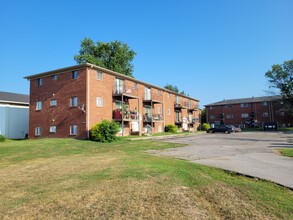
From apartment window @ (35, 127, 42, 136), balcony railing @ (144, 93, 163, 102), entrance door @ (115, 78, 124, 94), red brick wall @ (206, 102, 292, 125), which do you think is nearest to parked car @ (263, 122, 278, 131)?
red brick wall @ (206, 102, 292, 125)

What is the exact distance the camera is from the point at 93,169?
27.8 ft

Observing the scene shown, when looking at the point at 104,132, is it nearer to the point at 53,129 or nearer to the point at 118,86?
the point at 53,129

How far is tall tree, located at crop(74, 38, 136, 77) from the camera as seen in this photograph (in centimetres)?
4316

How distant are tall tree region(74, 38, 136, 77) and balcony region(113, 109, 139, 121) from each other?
16.7m

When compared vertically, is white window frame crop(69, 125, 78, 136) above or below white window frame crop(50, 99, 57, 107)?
below

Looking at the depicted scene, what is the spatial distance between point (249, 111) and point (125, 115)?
47.7 m

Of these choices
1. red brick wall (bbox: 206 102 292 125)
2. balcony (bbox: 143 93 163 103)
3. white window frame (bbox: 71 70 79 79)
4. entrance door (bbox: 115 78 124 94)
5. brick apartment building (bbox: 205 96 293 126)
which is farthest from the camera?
red brick wall (bbox: 206 102 292 125)

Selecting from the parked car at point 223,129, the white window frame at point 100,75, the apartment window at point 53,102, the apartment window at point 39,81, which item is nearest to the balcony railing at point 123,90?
the white window frame at point 100,75

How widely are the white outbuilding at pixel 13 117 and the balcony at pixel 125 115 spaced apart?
13.4 metres

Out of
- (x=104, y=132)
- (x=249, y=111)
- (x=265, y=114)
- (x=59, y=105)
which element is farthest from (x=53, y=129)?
(x=265, y=114)

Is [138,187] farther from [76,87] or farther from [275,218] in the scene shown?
[76,87]

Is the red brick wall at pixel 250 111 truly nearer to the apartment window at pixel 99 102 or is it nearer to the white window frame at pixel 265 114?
the white window frame at pixel 265 114

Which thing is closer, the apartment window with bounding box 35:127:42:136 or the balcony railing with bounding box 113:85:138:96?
the apartment window with bounding box 35:127:42:136

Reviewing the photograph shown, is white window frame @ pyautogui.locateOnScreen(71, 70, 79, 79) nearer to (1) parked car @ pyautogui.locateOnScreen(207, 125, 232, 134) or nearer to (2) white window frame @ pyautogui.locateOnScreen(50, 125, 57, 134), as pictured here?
(2) white window frame @ pyautogui.locateOnScreen(50, 125, 57, 134)
